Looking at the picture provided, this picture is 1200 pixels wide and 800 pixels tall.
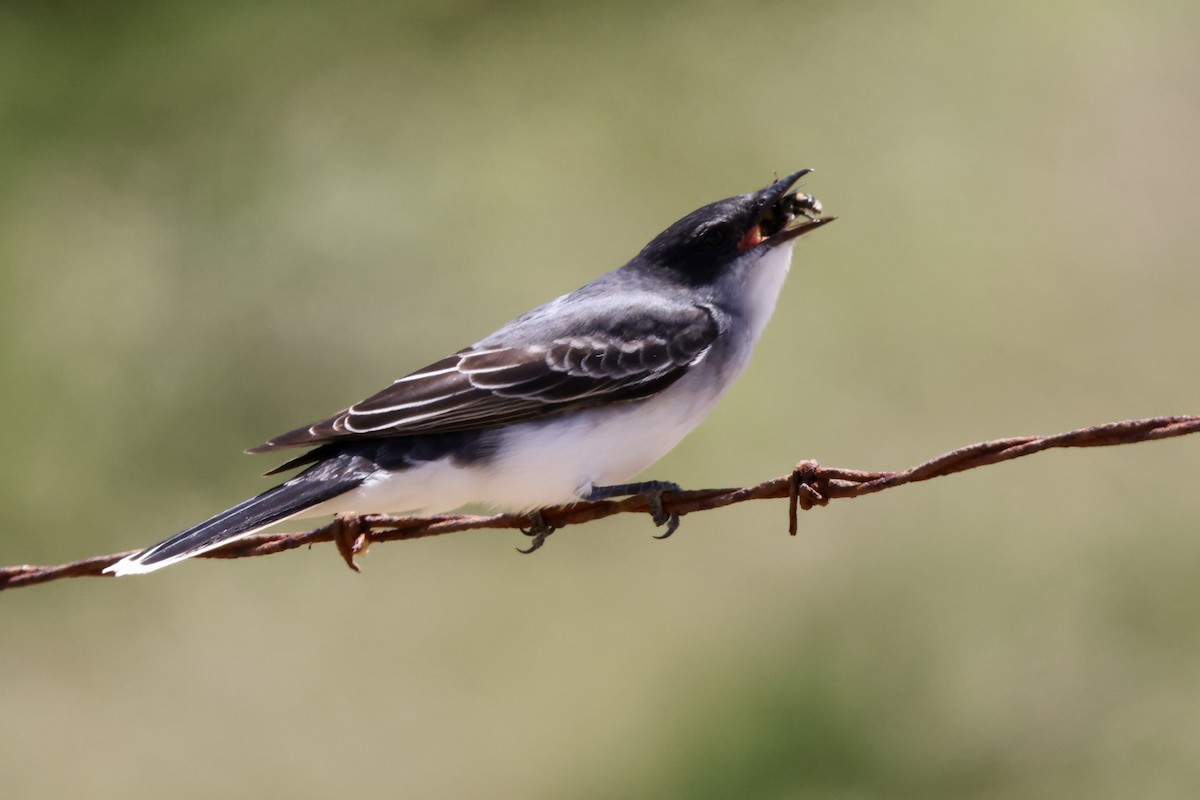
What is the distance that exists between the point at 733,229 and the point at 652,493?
153 centimetres

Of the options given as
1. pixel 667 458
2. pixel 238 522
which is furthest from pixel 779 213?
pixel 667 458

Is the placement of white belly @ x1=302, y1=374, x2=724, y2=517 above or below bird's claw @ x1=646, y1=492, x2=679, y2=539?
above

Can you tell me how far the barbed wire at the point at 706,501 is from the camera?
3.81 m

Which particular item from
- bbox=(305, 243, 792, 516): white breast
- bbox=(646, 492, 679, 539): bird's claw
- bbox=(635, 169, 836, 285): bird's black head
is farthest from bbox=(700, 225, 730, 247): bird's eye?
bbox=(646, 492, 679, 539): bird's claw

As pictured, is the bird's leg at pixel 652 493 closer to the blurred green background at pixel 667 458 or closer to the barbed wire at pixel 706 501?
the barbed wire at pixel 706 501

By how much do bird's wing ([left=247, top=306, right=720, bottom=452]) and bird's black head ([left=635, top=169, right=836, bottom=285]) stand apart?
1.40 feet

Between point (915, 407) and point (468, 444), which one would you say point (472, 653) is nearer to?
point (915, 407)

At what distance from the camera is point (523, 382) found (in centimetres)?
543

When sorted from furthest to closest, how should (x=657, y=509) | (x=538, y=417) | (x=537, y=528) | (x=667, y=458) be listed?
1. (x=667, y=458)
2. (x=537, y=528)
3. (x=538, y=417)
4. (x=657, y=509)

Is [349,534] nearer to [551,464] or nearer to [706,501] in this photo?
[551,464]

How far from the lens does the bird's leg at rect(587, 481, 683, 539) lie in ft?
16.0

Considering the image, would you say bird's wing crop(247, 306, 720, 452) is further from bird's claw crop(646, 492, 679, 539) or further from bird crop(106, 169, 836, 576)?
bird's claw crop(646, 492, 679, 539)

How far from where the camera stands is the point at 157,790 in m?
9.08

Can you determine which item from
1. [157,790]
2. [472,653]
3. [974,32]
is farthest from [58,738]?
[974,32]
